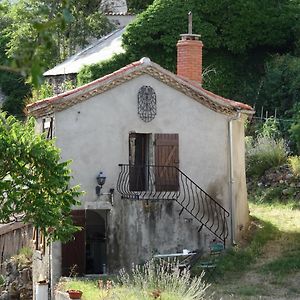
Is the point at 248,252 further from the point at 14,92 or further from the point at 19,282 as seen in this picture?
the point at 14,92

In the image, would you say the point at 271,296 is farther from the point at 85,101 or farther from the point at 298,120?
the point at 298,120

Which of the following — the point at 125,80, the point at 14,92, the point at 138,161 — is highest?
the point at 14,92

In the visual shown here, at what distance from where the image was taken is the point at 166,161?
69.0 ft

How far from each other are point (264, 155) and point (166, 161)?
6.52m

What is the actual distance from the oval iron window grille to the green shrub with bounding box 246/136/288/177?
684 cm

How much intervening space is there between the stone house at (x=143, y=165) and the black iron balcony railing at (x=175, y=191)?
3 cm

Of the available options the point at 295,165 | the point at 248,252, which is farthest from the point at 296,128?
the point at 248,252

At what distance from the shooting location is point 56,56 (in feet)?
141

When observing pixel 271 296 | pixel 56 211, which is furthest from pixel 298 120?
pixel 56 211

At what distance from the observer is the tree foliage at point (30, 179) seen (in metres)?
14.7

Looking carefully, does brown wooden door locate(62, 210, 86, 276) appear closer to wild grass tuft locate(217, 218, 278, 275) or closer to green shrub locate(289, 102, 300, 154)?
wild grass tuft locate(217, 218, 278, 275)

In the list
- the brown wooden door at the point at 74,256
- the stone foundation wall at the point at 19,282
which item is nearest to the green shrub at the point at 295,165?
the brown wooden door at the point at 74,256

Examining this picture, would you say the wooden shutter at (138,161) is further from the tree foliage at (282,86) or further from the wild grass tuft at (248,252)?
the tree foliage at (282,86)

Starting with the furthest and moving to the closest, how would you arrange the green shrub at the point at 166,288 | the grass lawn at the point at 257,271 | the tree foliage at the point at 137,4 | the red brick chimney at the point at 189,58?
the tree foliage at the point at 137,4, the red brick chimney at the point at 189,58, the grass lawn at the point at 257,271, the green shrub at the point at 166,288
